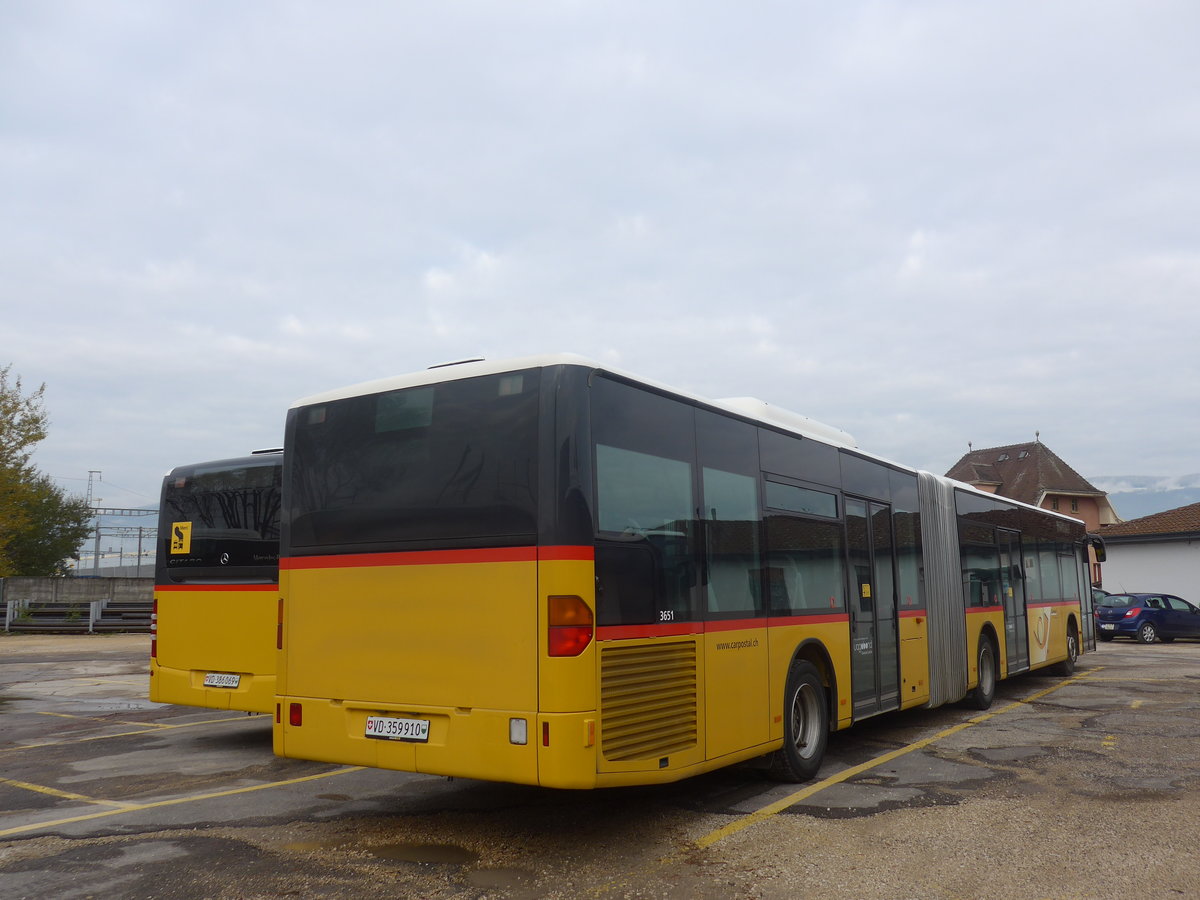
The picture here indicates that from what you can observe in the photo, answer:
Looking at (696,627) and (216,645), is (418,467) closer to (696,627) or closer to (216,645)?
(696,627)

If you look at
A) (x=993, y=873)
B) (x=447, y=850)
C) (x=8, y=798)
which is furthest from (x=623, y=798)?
(x=8, y=798)

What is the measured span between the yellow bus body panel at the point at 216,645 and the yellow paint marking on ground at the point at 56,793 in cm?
181

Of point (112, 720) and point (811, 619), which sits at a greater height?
point (811, 619)

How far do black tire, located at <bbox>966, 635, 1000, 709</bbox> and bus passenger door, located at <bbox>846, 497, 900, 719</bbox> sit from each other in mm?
3139

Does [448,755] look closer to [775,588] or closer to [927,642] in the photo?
[775,588]

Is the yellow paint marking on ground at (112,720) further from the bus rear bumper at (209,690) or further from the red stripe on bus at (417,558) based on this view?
the red stripe on bus at (417,558)

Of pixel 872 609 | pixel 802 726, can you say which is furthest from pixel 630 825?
pixel 872 609

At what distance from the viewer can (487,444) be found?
5.70 m

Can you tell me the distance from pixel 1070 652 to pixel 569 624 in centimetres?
1403

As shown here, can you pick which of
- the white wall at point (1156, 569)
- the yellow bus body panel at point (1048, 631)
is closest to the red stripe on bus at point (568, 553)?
the yellow bus body panel at point (1048, 631)

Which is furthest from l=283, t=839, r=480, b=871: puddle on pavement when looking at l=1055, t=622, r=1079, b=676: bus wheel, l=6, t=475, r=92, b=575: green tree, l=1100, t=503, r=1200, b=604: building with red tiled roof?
l=6, t=475, r=92, b=575: green tree

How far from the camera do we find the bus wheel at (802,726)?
24.1 ft

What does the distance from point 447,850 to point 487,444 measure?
2.43 m

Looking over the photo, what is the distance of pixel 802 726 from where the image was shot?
774cm
